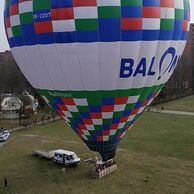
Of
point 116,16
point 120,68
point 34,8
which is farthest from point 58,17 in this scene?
point 120,68

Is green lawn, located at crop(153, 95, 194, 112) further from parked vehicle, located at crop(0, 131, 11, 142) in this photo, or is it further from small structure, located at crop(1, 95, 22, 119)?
parked vehicle, located at crop(0, 131, 11, 142)

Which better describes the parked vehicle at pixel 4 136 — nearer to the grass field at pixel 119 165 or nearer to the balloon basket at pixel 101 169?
the grass field at pixel 119 165

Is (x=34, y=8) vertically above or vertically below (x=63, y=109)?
above

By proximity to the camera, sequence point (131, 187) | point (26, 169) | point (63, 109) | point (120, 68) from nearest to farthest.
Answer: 1. point (120, 68)
2. point (63, 109)
3. point (131, 187)
4. point (26, 169)

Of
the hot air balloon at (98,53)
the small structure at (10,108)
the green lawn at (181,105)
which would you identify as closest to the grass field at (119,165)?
the hot air balloon at (98,53)

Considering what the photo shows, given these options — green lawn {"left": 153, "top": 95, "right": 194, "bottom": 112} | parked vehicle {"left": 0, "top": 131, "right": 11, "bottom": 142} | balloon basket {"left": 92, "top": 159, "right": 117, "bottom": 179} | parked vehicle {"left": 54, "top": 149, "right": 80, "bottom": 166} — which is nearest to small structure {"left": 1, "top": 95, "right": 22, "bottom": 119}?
parked vehicle {"left": 0, "top": 131, "right": 11, "bottom": 142}

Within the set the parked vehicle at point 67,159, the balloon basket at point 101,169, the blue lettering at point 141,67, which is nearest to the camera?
the blue lettering at point 141,67

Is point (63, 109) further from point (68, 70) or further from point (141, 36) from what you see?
point (141, 36)

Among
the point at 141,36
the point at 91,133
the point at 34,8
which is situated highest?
the point at 34,8
